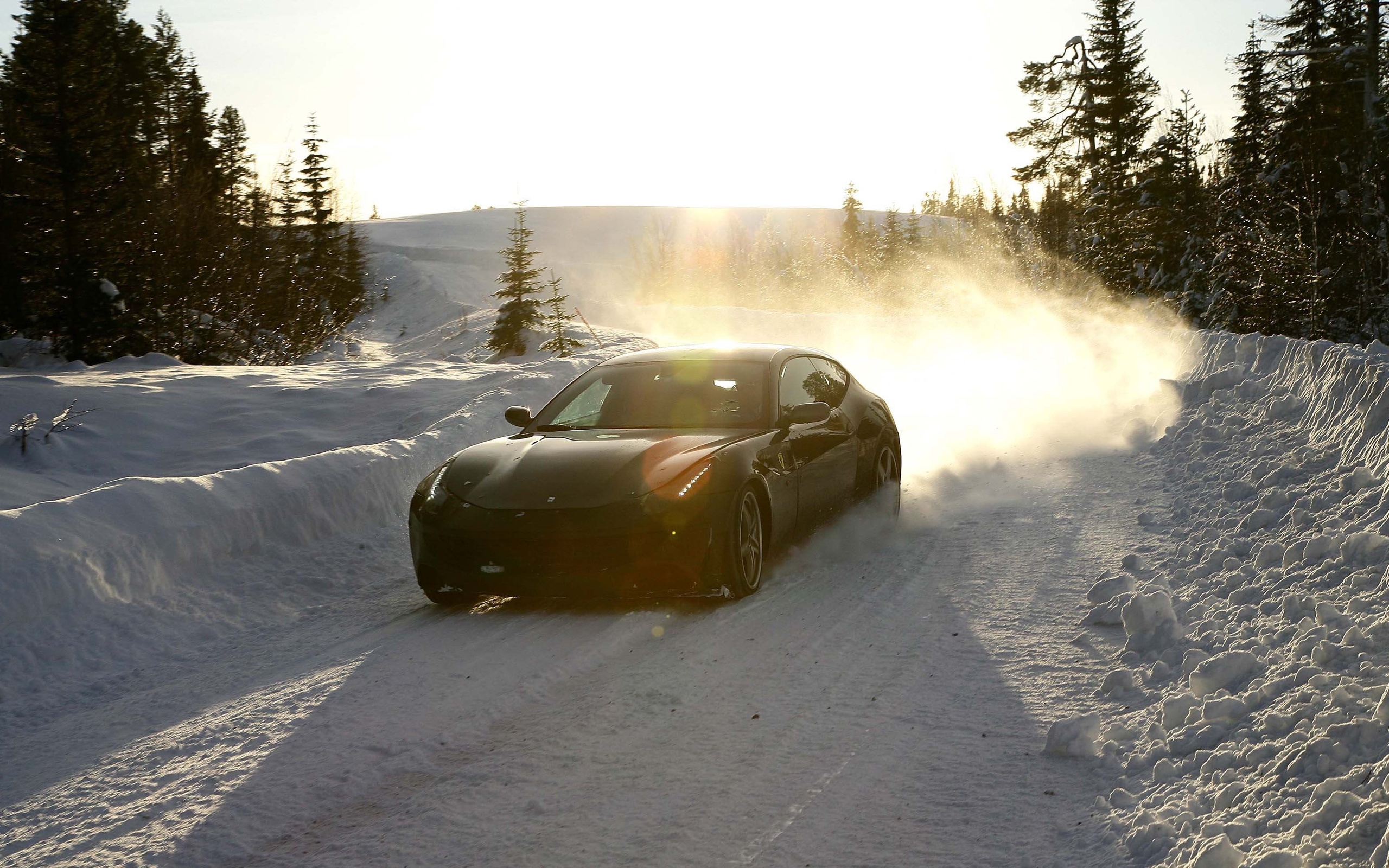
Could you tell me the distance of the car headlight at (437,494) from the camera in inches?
247

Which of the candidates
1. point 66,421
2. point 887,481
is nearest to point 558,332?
point 66,421

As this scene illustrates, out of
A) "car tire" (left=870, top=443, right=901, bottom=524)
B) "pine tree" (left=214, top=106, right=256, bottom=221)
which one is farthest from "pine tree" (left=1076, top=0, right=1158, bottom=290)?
"car tire" (left=870, top=443, right=901, bottom=524)

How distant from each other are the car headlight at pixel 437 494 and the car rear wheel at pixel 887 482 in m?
3.53

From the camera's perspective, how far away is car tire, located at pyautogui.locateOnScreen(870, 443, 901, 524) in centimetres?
A: 864

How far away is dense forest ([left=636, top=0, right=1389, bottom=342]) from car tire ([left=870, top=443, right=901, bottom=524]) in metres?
10.0

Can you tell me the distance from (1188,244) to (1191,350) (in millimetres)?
31983

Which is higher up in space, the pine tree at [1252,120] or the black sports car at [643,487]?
the pine tree at [1252,120]

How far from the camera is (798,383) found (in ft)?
26.1

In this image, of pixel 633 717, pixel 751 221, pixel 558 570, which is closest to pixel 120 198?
pixel 558 570

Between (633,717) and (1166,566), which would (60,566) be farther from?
(1166,566)

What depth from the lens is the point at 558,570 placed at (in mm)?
5918

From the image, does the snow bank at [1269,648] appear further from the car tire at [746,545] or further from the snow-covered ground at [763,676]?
the car tire at [746,545]

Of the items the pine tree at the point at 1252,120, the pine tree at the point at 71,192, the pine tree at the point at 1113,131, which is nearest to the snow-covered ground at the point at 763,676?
the pine tree at the point at 71,192

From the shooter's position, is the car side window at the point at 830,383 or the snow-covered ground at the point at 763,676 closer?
the snow-covered ground at the point at 763,676
